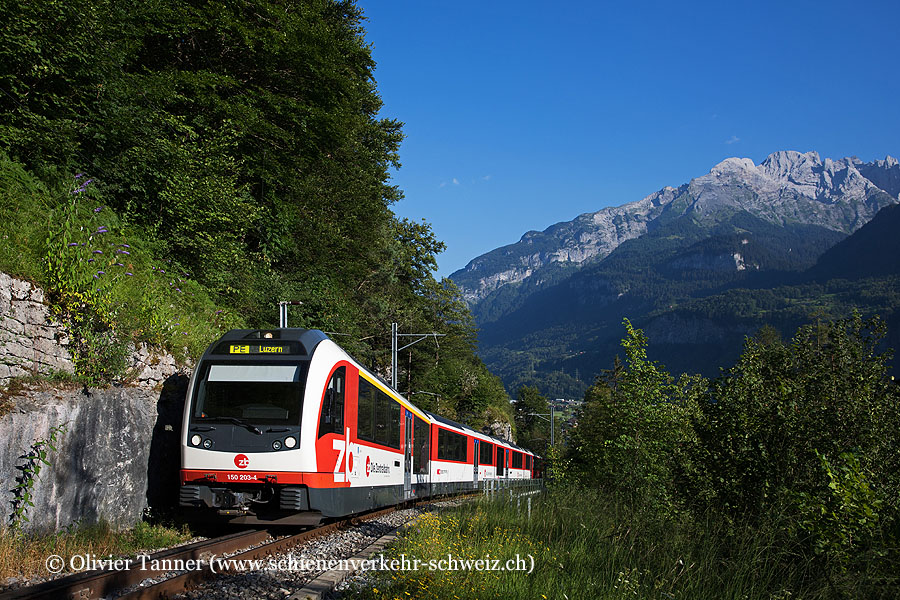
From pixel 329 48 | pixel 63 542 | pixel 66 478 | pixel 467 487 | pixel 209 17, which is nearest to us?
pixel 63 542

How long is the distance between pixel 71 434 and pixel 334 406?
3684 mm

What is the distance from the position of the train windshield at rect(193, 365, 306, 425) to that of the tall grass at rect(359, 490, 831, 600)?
8.63 feet

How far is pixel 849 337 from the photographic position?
8086 mm

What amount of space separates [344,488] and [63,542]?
4.31 m

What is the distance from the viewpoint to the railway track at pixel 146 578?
19.2 feet

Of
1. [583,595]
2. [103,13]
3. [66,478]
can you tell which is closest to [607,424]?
[583,595]

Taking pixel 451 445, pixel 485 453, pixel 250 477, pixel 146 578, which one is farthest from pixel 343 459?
pixel 485 453

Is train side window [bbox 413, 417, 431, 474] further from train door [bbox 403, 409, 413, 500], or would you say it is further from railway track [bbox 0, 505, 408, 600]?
railway track [bbox 0, 505, 408, 600]

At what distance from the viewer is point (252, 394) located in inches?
412

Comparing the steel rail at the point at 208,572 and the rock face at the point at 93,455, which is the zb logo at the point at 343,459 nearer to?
the steel rail at the point at 208,572

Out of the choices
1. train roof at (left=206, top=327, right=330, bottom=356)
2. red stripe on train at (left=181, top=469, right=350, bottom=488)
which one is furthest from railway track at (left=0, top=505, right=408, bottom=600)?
train roof at (left=206, top=327, right=330, bottom=356)

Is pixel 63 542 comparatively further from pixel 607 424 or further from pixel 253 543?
pixel 607 424

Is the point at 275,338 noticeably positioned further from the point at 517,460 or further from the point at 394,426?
the point at 517,460

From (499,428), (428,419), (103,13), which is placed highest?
(103,13)
